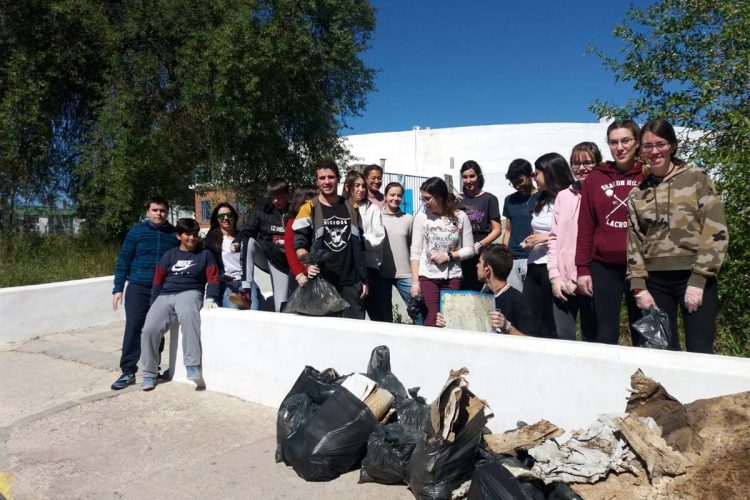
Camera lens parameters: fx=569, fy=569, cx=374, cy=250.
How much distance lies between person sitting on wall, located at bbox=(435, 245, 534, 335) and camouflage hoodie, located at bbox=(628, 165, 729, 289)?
3.13 feet

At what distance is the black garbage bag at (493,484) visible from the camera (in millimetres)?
2551

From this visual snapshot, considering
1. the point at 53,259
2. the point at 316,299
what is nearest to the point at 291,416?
the point at 316,299

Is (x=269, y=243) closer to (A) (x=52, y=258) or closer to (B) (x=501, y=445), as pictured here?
(B) (x=501, y=445)

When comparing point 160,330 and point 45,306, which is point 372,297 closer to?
point 160,330

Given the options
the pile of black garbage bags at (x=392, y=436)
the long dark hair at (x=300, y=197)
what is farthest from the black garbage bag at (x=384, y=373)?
the long dark hair at (x=300, y=197)

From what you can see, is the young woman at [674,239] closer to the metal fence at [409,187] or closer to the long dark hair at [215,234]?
the long dark hair at [215,234]

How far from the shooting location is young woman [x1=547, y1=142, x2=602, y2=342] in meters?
3.87

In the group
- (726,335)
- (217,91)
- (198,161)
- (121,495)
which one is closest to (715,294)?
(726,335)

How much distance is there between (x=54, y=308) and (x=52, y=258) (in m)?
2.47

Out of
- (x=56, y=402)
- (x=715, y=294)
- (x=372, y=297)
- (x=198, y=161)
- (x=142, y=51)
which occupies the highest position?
(x=142, y=51)

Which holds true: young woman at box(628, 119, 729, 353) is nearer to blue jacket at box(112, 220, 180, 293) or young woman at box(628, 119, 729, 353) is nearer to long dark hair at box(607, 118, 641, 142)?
long dark hair at box(607, 118, 641, 142)

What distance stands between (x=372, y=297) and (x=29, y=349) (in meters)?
4.65

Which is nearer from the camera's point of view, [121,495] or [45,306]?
[121,495]

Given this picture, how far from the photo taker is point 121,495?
3305 millimetres
